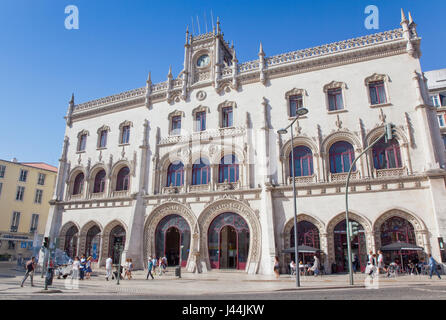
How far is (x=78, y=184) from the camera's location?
112 feet

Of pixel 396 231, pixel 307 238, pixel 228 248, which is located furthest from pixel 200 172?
pixel 396 231

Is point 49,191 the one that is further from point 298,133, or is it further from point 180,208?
point 298,133

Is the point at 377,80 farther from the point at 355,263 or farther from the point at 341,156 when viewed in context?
the point at 355,263

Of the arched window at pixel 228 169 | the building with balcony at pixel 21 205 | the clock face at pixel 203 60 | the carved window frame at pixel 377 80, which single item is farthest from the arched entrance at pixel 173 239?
the building with balcony at pixel 21 205

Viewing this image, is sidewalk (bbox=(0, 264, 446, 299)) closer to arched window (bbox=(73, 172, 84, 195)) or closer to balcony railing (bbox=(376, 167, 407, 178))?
balcony railing (bbox=(376, 167, 407, 178))

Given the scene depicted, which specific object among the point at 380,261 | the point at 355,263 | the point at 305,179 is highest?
the point at 305,179

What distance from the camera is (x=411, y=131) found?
22.0 m

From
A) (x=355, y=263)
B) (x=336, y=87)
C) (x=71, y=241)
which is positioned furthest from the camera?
(x=71, y=241)

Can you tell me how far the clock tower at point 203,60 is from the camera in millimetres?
30203

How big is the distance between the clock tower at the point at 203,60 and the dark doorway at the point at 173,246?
13449 millimetres

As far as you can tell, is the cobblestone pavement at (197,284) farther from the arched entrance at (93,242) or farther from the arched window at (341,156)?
the arched window at (341,156)

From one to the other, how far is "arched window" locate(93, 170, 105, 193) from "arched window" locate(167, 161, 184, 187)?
8.18 meters

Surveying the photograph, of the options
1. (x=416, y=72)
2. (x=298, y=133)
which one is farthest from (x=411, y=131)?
(x=298, y=133)

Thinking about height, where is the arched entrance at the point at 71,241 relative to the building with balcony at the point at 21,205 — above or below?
below
